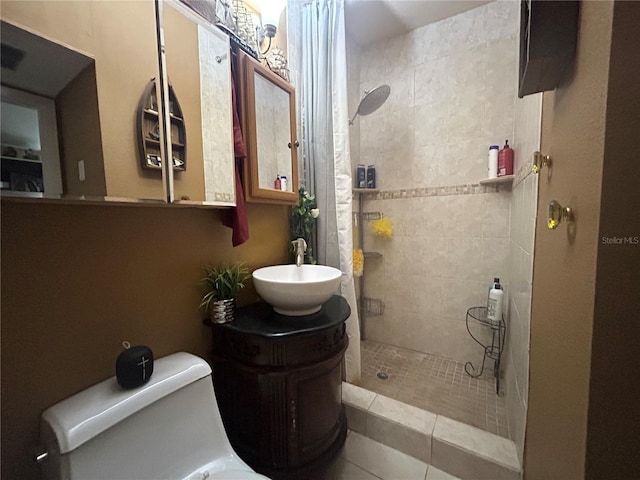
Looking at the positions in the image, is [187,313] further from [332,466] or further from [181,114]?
[332,466]

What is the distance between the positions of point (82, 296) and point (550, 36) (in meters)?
1.35

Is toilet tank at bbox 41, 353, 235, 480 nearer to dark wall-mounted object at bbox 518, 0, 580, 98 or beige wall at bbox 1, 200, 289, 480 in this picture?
beige wall at bbox 1, 200, 289, 480

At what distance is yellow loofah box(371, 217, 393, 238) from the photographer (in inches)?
86.0

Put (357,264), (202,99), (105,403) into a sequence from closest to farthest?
1. (105,403)
2. (202,99)
3. (357,264)

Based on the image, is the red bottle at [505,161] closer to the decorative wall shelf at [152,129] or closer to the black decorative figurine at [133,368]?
the decorative wall shelf at [152,129]

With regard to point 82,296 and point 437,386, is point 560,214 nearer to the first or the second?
point 82,296

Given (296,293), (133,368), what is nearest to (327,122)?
(296,293)

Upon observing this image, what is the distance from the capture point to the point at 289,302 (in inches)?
40.9

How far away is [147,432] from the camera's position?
0.73m

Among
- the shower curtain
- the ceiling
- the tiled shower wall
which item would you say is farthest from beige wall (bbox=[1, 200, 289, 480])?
the ceiling

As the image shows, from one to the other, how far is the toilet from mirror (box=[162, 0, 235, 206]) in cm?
59

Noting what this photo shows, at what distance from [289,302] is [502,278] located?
1.62 metres

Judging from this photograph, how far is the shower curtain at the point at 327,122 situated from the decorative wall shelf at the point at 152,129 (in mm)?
889

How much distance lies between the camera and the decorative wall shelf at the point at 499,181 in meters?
1.63
